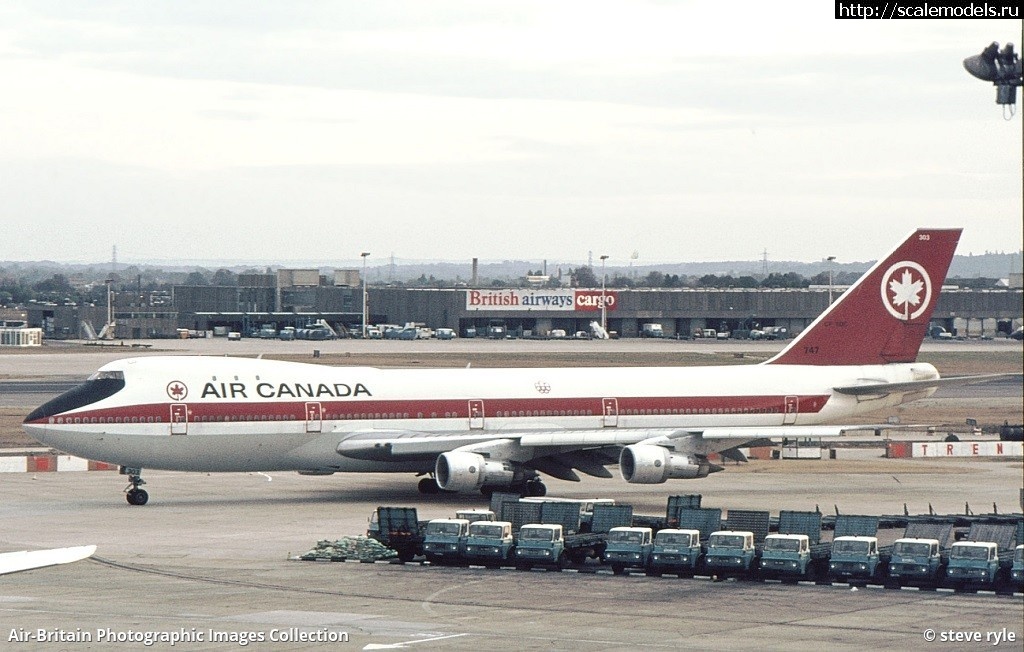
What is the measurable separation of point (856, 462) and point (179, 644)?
150 feet

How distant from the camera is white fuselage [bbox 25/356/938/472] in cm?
5203

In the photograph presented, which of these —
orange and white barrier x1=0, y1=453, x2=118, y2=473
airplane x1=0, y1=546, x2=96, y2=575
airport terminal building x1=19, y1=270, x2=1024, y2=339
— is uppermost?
airport terminal building x1=19, y1=270, x2=1024, y2=339

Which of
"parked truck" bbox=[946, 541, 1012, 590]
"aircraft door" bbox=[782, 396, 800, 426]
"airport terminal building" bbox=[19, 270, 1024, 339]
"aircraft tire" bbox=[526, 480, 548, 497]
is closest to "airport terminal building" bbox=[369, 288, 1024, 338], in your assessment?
"airport terminal building" bbox=[19, 270, 1024, 339]

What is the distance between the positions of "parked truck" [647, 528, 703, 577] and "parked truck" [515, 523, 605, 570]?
7.67 feet

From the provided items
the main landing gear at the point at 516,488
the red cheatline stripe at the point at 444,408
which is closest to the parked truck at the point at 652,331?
the red cheatline stripe at the point at 444,408

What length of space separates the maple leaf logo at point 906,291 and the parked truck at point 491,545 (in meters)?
28.0

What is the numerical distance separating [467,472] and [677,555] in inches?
568

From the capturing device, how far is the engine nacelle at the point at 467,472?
51.6m

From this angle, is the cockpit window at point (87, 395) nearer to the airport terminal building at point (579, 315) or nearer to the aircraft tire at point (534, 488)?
the aircraft tire at point (534, 488)

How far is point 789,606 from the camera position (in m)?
34.1

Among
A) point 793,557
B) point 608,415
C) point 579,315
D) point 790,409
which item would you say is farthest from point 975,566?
point 579,315

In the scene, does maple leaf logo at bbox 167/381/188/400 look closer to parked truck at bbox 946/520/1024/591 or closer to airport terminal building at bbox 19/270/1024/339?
parked truck at bbox 946/520/1024/591

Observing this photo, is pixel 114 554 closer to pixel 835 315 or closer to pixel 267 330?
pixel 835 315

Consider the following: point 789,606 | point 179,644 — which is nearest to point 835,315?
point 789,606
